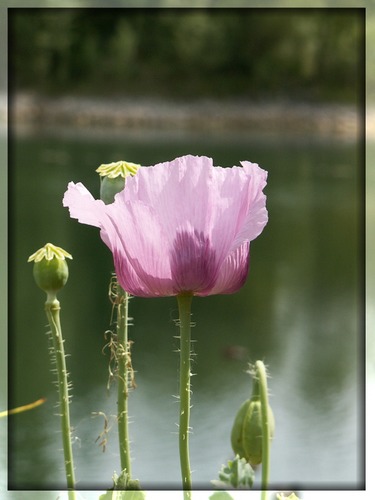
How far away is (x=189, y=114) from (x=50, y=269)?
2052 cm

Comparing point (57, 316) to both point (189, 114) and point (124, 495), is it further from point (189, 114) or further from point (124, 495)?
point (189, 114)

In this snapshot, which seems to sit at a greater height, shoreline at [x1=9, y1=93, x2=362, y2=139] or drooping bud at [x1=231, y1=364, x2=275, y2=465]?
shoreline at [x1=9, y1=93, x2=362, y2=139]

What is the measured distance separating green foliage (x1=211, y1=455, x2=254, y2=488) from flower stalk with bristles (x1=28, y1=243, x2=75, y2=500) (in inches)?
2.5

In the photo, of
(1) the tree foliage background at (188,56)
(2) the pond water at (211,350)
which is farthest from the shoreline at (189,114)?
(2) the pond water at (211,350)

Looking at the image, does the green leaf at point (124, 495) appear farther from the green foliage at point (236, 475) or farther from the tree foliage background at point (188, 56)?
the tree foliage background at point (188, 56)

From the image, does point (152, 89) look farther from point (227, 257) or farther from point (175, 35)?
point (227, 257)

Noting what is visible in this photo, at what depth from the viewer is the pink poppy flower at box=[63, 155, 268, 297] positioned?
1.34 feet

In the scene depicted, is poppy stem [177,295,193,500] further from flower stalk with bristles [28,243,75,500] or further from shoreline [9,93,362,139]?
shoreline [9,93,362,139]

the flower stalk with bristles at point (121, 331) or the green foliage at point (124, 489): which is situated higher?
the flower stalk with bristles at point (121, 331)

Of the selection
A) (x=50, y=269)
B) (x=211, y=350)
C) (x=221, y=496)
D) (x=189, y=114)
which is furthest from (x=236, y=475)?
(x=189, y=114)

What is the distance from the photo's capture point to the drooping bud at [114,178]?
44cm

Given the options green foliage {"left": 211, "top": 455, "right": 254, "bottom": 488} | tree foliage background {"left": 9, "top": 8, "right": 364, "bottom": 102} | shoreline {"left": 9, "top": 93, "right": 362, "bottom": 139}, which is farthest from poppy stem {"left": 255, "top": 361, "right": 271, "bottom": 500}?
tree foliage background {"left": 9, "top": 8, "right": 364, "bottom": 102}

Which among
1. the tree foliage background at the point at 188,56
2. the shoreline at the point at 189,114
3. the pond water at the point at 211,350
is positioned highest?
the tree foliage background at the point at 188,56

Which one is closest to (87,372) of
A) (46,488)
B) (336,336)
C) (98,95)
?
(336,336)
